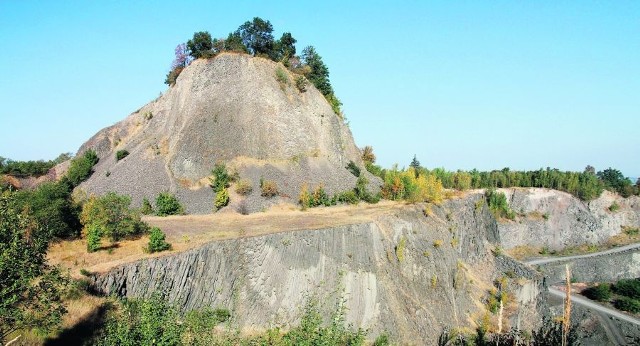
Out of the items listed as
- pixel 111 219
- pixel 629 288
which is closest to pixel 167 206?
pixel 111 219

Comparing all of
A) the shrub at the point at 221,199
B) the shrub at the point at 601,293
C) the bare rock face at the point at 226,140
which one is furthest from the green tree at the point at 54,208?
the shrub at the point at 601,293

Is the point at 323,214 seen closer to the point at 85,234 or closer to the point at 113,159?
the point at 85,234

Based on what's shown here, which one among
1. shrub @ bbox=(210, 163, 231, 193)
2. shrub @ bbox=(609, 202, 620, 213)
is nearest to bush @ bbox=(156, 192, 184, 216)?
shrub @ bbox=(210, 163, 231, 193)

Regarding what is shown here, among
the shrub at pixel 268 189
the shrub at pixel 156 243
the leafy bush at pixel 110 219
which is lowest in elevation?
the shrub at pixel 156 243

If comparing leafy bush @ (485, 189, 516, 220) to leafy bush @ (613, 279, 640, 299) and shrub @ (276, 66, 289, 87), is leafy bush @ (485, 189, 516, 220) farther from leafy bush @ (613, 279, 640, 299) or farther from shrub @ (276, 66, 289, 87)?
shrub @ (276, 66, 289, 87)

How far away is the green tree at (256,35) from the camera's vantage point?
47094mm

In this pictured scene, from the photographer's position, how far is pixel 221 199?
35969mm

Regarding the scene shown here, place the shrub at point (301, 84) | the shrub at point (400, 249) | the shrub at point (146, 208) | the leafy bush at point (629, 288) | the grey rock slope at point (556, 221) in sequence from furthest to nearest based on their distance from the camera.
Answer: the grey rock slope at point (556, 221) → the leafy bush at point (629, 288) → the shrub at point (301, 84) → the shrub at point (146, 208) → the shrub at point (400, 249)

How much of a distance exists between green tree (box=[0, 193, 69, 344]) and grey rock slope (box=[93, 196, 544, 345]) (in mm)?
6394

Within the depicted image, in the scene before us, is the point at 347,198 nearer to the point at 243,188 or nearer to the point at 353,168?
the point at 353,168

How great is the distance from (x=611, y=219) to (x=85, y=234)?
84.1 metres

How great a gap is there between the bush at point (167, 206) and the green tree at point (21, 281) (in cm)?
2200

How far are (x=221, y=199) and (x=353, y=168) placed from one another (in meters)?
17.5

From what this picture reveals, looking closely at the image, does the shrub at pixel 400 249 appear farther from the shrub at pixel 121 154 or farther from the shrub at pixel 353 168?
the shrub at pixel 121 154
